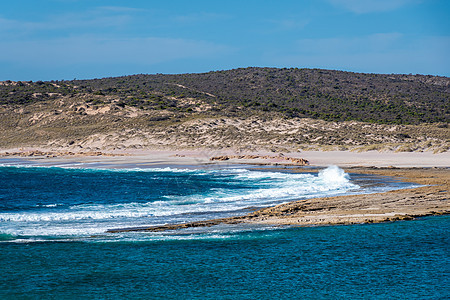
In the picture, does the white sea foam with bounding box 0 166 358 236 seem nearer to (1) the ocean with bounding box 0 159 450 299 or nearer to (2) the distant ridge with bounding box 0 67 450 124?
(1) the ocean with bounding box 0 159 450 299

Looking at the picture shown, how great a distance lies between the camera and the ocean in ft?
37.7

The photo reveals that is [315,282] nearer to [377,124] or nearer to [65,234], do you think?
[65,234]

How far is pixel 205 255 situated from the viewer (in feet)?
45.9

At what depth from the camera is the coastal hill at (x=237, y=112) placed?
6257cm

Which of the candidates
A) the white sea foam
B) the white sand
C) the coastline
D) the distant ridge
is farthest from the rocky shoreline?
the distant ridge

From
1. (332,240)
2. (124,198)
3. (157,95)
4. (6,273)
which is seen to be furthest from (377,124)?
(6,273)

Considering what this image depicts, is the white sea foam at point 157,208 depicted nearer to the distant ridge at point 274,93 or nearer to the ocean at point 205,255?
the ocean at point 205,255

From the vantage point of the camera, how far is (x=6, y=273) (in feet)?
41.0

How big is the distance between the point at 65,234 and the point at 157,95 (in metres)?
76.3

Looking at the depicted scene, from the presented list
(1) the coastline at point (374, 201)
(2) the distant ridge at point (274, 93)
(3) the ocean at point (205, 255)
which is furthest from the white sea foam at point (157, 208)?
(2) the distant ridge at point (274, 93)

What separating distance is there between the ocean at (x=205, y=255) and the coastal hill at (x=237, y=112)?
31484 millimetres

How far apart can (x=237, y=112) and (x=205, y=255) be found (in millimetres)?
64717

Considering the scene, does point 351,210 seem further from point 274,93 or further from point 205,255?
point 274,93

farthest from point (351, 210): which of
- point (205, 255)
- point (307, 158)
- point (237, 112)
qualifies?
point (237, 112)
